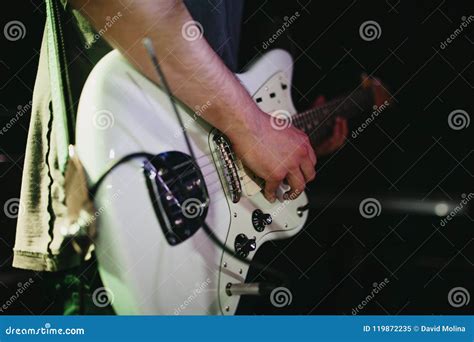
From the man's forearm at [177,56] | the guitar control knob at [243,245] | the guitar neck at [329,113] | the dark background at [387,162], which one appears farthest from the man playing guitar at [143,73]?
the dark background at [387,162]

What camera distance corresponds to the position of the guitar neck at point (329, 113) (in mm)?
1335

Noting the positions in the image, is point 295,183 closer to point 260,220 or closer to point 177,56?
point 260,220

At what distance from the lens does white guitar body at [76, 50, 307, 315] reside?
784 millimetres

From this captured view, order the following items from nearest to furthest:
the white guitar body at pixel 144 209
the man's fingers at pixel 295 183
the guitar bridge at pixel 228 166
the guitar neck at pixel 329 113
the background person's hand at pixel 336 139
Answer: the white guitar body at pixel 144 209 → the guitar bridge at pixel 228 166 → the man's fingers at pixel 295 183 → the guitar neck at pixel 329 113 → the background person's hand at pixel 336 139

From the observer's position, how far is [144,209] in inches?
32.4

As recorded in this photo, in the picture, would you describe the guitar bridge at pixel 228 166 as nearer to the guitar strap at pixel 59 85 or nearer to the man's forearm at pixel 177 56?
the man's forearm at pixel 177 56

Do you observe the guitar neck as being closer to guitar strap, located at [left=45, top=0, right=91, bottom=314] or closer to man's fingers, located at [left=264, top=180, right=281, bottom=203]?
man's fingers, located at [left=264, top=180, right=281, bottom=203]

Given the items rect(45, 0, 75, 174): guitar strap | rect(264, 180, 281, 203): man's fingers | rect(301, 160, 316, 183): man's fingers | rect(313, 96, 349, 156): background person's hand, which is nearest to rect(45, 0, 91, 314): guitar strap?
rect(45, 0, 75, 174): guitar strap

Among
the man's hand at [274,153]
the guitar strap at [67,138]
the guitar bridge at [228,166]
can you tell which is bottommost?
the guitar strap at [67,138]

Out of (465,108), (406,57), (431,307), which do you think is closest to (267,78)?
(406,57)

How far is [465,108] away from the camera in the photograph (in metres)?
1.48

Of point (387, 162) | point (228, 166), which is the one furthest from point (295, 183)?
point (387, 162)

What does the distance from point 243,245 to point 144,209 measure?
0.92ft
